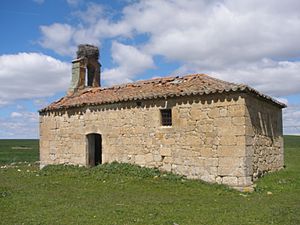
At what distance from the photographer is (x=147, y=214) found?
8430mm

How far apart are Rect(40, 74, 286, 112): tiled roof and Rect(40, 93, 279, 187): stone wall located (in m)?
0.28

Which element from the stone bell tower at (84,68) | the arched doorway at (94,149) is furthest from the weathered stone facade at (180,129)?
the stone bell tower at (84,68)

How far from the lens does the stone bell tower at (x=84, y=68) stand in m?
21.1

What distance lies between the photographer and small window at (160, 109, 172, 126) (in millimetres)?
14773

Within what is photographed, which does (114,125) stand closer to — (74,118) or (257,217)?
(74,118)

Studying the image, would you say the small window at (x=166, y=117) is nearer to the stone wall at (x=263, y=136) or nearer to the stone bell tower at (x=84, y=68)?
the stone wall at (x=263, y=136)

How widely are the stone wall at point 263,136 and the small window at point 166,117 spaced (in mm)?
3232

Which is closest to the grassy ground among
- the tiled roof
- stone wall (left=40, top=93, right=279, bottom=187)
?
stone wall (left=40, top=93, right=279, bottom=187)

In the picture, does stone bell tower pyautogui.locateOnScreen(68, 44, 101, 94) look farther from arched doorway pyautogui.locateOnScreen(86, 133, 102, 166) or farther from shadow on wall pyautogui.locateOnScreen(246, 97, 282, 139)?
shadow on wall pyautogui.locateOnScreen(246, 97, 282, 139)

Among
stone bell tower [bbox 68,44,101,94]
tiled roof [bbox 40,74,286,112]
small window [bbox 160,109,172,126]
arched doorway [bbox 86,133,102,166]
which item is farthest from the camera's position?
stone bell tower [bbox 68,44,101,94]

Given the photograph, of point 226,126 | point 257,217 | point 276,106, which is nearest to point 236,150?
point 226,126

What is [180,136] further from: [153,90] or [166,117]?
[153,90]

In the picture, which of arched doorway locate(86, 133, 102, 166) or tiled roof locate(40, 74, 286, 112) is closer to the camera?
tiled roof locate(40, 74, 286, 112)

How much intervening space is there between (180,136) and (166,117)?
3.84 feet
